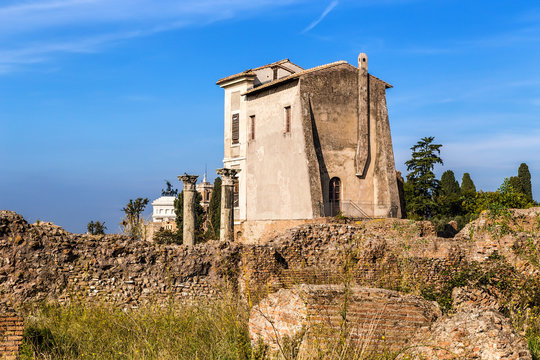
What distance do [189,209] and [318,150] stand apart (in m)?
6.78

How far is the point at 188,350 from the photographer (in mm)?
6898

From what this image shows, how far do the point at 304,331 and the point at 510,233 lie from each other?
8109 millimetres

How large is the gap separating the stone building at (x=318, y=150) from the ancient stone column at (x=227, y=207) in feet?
9.18

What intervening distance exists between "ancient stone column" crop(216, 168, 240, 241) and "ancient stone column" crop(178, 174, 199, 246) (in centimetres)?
220

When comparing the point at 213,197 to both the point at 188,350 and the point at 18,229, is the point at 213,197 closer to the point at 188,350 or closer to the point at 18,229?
the point at 18,229

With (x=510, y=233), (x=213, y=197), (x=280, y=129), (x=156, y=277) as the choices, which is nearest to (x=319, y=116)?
(x=280, y=129)

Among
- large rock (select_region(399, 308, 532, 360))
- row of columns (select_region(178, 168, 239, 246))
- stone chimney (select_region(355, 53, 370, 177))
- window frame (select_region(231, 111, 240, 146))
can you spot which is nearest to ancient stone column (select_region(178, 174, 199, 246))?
row of columns (select_region(178, 168, 239, 246))

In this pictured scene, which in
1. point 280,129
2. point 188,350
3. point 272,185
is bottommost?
point 188,350

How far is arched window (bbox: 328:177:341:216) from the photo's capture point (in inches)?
1004

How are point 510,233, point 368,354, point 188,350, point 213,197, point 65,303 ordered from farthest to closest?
point 213,197 < point 510,233 < point 65,303 < point 188,350 < point 368,354

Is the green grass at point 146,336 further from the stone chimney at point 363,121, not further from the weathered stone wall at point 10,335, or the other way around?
the stone chimney at point 363,121

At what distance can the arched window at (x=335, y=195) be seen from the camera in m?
25.5

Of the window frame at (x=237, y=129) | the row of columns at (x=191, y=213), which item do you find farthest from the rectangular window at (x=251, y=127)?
the row of columns at (x=191, y=213)

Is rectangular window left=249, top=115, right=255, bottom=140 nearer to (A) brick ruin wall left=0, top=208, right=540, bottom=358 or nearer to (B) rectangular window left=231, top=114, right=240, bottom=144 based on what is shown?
(B) rectangular window left=231, top=114, right=240, bottom=144
